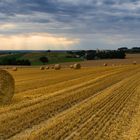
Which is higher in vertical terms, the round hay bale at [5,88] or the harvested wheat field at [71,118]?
the round hay bale at [5,88]

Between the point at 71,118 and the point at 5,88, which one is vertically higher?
the point at 5,88

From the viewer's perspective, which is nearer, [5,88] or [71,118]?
[71,118]

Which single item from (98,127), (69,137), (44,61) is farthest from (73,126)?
(44,61)

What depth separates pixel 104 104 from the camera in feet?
53.3

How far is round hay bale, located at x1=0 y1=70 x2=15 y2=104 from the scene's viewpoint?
55.0 ft

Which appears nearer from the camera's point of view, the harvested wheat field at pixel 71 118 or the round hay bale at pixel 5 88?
the harvested wheat field at pixel 71 118

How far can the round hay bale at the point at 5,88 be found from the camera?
1675 centimetres

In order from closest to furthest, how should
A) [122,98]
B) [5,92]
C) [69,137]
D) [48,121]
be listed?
[69,137] < [48,121] < [5,92] < [122,98]

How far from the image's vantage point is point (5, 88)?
17.0 metres

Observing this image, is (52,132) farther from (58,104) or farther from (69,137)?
(58,104)

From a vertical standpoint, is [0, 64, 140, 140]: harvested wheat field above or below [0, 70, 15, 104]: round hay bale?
below

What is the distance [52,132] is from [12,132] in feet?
3.38

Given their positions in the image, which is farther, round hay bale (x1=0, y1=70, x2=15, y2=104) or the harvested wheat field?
round hay bale (x1=0, y1=70, x2=15, y2=104)

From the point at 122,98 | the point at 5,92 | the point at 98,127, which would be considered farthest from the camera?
the point at 122,98
